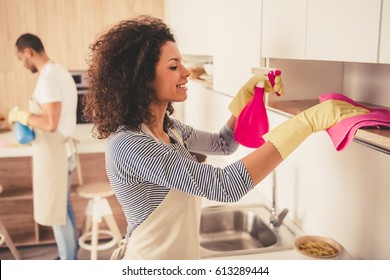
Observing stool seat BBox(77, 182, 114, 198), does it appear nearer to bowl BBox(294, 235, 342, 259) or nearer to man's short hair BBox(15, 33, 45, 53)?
man's short hair BBox(15, 33, 45, 53)

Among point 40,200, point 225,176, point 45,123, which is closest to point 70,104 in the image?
point 45,123

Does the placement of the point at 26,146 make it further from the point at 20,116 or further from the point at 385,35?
the point at 385,35

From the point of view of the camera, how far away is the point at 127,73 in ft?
3.35

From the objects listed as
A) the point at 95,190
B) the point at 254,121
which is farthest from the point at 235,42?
the point at 95,190

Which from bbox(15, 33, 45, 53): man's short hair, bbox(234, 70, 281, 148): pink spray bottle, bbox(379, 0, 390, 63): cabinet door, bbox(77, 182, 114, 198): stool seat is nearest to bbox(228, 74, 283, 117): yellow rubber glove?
bbox(234, 70, 281, 148): pink spray bottle

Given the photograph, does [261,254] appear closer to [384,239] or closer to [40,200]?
[384,239]

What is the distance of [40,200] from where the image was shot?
2500mm

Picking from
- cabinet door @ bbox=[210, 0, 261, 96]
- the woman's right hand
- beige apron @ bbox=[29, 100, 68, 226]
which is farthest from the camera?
beige apron @ bbox=[29, 100, 68, 226]

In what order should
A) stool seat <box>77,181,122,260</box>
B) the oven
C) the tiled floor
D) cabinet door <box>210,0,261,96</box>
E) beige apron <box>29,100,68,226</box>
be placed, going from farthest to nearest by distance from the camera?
1. the oven
2. the tiled floor
3. stool seat <box>77,181,122,260</box>
4. beige apron <box>29,100,68,226</box>
5. cabinet door <box>210,0,261,96</box>

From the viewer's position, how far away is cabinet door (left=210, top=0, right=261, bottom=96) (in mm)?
1260

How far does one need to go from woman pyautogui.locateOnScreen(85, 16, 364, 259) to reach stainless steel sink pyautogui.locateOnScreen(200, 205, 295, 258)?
0.46 m

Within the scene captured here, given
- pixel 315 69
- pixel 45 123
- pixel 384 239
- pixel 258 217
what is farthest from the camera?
pixel 45 123

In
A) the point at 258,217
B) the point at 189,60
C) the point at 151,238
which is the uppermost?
the point at 189,60
